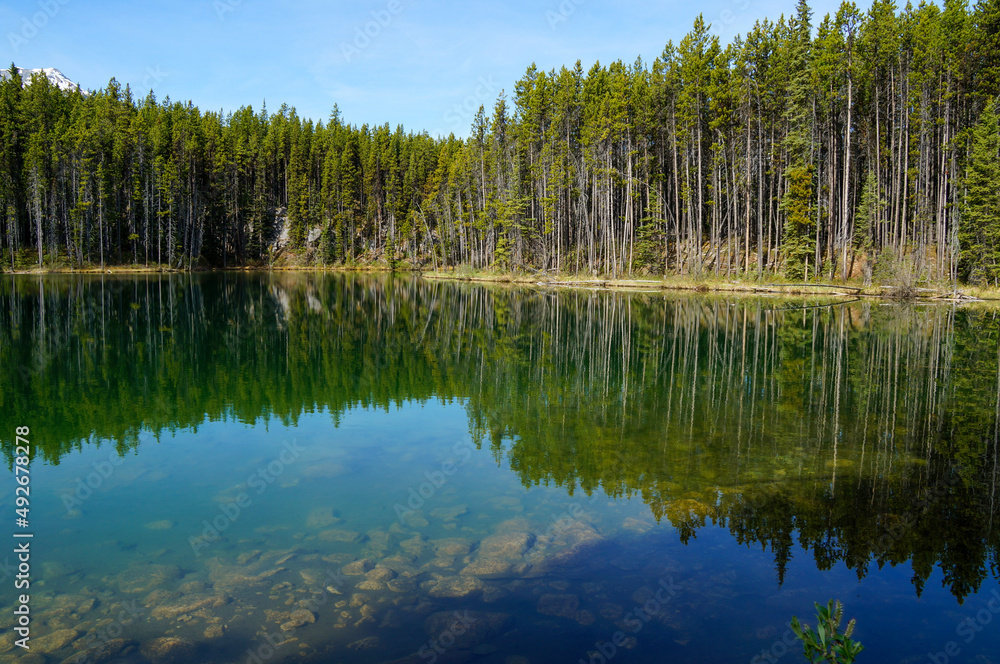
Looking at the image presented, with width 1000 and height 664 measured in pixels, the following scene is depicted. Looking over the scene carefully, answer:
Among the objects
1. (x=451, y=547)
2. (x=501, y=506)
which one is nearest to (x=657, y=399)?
(x=501, y=506)

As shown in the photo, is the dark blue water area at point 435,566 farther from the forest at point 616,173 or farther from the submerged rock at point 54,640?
the forest at point 616,173

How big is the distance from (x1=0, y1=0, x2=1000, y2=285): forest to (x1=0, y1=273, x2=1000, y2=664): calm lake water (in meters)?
30.4

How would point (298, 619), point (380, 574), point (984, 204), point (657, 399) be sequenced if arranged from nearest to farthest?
point (298, 619), point (380, 574), point (657, 399), point (984, 204)

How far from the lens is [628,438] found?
1058 centimetres

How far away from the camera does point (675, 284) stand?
4706cm

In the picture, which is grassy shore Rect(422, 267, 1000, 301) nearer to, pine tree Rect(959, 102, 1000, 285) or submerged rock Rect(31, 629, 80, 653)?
pine tree Rect(959, 102, 1000, 285)

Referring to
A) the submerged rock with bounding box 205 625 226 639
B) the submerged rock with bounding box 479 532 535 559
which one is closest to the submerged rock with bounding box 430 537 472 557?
the submerged rock with bounding box 479 532 535 559

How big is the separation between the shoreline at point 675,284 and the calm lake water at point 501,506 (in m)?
23.1

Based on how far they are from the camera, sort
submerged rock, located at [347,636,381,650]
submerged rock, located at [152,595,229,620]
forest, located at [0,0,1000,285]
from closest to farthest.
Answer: submerged rock, located at [347,636,381,650], submerged rock, located at [152,595,229,620], forest, located at [0,0,1000,285]

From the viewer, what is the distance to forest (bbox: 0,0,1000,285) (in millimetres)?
41094

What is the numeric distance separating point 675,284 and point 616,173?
11.2m

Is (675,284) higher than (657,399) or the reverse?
higher

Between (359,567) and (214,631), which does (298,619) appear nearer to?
(214,631)

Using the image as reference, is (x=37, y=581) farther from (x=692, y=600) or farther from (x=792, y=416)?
(x=792, y=416)
